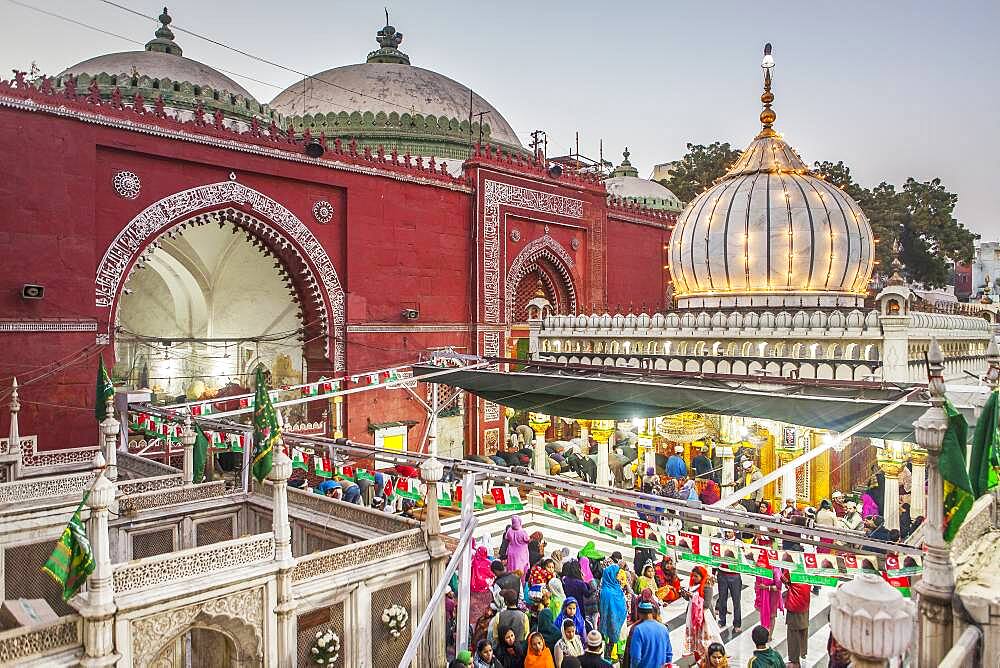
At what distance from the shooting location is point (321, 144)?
13.4 metres

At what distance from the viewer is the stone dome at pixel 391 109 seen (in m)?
19.3

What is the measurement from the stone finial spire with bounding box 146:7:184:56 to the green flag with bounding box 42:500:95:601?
17.6m

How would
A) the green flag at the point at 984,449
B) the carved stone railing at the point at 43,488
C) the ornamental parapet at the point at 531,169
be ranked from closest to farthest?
the green flag at the point at 984,449
the carved stone railing at the point at 43,488
the ornamental parapet at the point at 531,169

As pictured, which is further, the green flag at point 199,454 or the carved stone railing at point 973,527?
the green flag at point 199,454

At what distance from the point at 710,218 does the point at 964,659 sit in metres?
11.9

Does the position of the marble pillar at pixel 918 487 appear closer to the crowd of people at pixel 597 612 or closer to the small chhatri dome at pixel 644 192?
the crowd of people at pixel 597 612

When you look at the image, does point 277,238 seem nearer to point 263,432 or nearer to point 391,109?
point 263,432

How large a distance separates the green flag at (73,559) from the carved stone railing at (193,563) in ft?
1.05

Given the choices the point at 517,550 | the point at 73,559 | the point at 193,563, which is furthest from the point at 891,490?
the point at 73,559

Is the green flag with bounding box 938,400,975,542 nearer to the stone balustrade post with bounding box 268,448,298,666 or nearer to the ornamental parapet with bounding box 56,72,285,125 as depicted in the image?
the stone balustrade post with bounding box 268,448,298,666

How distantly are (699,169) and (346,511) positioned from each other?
2557cm

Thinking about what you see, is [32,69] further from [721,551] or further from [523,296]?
[721,551]

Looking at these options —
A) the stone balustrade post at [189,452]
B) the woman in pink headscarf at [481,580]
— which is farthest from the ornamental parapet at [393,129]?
the woman in pink headscarf at [481,580]

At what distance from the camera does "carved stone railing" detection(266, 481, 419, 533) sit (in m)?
6.82
